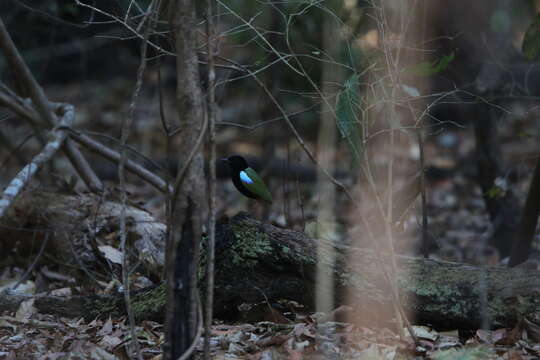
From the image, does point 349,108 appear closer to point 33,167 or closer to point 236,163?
point 236,163

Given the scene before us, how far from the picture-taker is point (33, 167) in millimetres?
4238

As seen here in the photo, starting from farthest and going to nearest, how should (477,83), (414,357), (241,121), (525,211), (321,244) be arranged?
(241,121), (477,83), (525,211), (321,244), (414,357)

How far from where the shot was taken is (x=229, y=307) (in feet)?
12.9

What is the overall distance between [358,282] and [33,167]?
81.8 inches

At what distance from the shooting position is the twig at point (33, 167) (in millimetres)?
3646

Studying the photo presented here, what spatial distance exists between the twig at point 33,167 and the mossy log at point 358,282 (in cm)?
95

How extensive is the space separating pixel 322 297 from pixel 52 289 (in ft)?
7.55

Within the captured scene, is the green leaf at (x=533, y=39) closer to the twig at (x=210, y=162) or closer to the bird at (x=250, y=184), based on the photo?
the bird at (x=250, y=184)

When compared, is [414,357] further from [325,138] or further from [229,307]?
[325,138]

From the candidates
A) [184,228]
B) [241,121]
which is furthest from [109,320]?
[241,121]

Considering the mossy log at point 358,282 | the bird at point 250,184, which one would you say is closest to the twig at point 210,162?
the mossy log at point 358,282

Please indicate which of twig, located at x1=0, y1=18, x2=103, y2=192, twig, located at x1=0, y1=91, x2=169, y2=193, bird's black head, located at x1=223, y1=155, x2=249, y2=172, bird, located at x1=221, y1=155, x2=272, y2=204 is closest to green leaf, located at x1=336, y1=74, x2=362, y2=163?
bird, located at x1=221, y1=155, x2=272, y2=204

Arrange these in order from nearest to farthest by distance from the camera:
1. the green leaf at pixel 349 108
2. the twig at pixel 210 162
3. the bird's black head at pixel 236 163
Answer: the twig at pixel 210 162
the green leaf at pixel 349 108
the bird's black head at pixel 236 163

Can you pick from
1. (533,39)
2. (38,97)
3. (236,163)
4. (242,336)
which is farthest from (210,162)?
(38,97)
